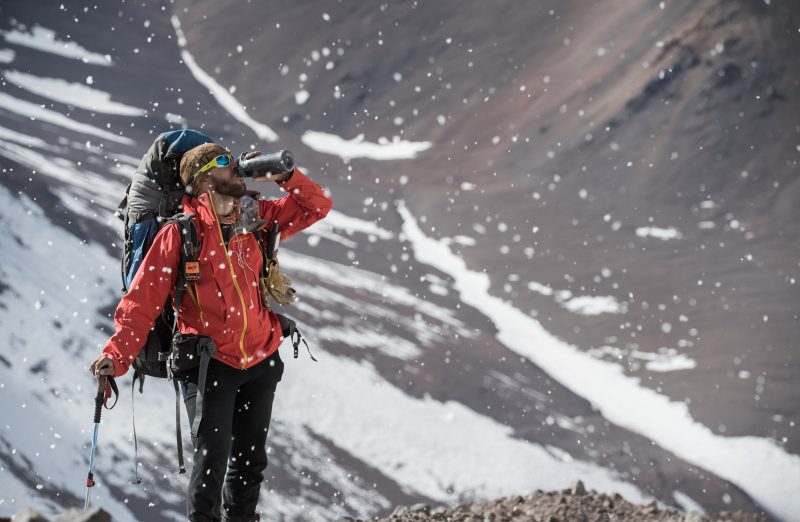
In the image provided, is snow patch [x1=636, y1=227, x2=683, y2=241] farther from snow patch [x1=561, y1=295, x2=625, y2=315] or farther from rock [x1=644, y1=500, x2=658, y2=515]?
rock [x1=644, y1=500, x2=658, y2=515]

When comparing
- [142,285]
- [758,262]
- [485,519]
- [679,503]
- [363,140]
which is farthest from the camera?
[363,140]

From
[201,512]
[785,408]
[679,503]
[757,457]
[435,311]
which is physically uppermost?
[435,311]

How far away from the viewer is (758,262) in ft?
27.8

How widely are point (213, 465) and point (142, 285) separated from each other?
569 millimetres

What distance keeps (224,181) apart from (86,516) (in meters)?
1.01

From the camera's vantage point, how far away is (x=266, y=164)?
228 centimetres

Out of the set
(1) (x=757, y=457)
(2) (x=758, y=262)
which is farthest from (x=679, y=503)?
(2) (x=758, y=262)

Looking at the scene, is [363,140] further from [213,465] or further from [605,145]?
[213,465]

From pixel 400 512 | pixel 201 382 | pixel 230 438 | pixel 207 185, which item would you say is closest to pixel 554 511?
pixel 400 512

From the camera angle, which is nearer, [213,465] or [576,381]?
[213,465]

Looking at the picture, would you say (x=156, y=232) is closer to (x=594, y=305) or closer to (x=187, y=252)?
(x=187, y=252)

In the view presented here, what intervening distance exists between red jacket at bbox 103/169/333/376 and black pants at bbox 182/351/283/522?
7 centimetres

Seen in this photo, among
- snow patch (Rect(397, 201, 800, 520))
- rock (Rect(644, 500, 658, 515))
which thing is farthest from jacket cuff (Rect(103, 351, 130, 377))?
snow patch (Rect(397, 201, 800, 520))

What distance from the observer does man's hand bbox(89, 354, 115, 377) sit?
2.01 m
